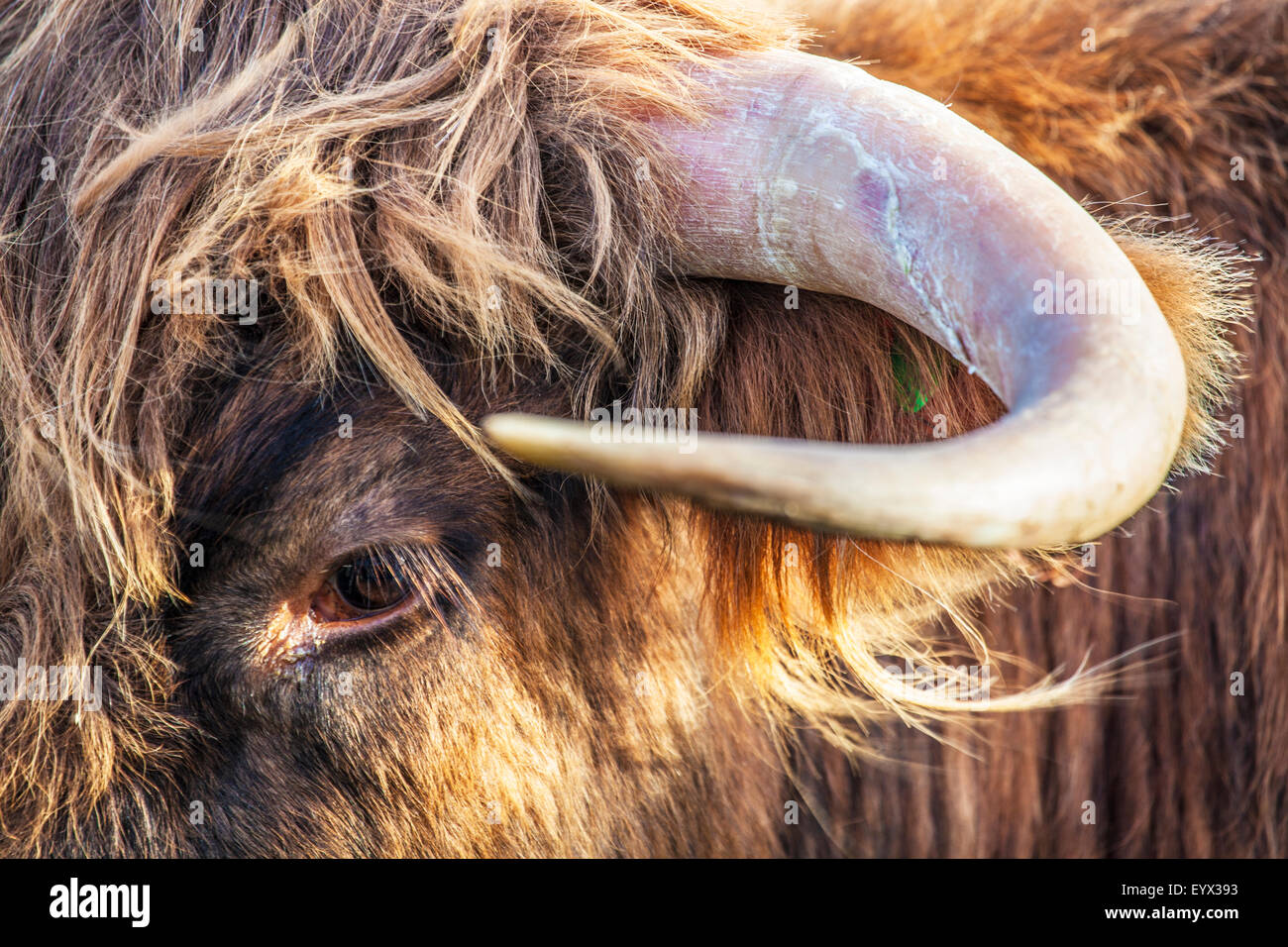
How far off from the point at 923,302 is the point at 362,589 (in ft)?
3.01

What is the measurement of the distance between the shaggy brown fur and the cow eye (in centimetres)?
4

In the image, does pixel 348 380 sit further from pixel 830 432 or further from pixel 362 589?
pixel 830 432

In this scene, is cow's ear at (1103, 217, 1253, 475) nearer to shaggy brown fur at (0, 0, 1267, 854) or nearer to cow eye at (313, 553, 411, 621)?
shaggy brown fur at (0, 0, 1267, 854)

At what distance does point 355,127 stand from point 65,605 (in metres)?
0.84

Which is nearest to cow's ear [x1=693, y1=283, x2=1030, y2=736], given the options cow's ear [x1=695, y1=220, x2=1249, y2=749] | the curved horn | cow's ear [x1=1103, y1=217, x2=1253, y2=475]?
cow's ear [x1=695, y1=220, x2=1249, y2=749]

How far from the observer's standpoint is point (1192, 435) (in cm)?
128

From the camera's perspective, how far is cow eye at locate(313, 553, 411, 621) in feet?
5.12

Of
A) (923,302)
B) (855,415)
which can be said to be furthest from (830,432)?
(923,302)

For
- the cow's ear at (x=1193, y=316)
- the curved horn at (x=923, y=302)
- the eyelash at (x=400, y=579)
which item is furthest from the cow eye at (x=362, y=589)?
the cow's ear at (x=1193, y=316)

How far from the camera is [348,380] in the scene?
1.55 metres

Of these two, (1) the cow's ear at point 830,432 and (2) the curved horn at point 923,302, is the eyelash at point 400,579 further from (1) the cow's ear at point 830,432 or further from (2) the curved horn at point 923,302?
(2) the curved horn at point 923,302

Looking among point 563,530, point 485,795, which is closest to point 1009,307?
point 563,530
